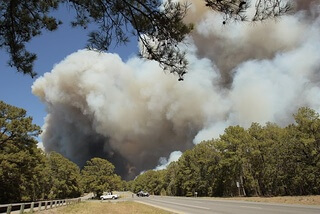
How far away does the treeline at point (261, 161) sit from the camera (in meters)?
42.8

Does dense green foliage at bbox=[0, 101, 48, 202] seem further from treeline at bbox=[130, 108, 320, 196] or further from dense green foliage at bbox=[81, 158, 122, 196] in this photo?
dense green foliage at bbox=[81, 158, 122, 196]

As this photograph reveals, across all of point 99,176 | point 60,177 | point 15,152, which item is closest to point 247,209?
point 15,152

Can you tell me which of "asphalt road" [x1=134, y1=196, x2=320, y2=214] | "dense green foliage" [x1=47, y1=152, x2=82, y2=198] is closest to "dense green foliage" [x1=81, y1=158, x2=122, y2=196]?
"dense green foliage" [x1=47, y1=152, x2=82, y2=198]

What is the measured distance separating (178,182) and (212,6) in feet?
323

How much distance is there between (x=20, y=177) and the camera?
123 feet

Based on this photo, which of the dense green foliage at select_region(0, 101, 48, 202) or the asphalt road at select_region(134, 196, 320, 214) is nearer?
the asphalt road at select_region(134, 196, 320, 214)

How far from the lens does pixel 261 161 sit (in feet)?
186

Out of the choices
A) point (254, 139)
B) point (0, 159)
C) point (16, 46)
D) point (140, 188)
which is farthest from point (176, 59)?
point (140, 188)

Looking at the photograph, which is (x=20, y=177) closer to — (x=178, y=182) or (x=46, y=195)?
(x=46, y=195)

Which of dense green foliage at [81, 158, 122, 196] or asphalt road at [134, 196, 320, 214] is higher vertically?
dense green foliage at [81, 158, 122, 196]

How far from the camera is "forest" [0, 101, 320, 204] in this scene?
37.9 metres

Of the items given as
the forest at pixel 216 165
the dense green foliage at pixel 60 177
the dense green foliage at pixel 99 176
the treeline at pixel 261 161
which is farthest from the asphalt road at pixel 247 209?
the dense green foliage at pixel 99 176

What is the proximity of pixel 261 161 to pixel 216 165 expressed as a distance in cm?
1503

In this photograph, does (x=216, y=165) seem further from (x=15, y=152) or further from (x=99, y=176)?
(x=15, y=152)
